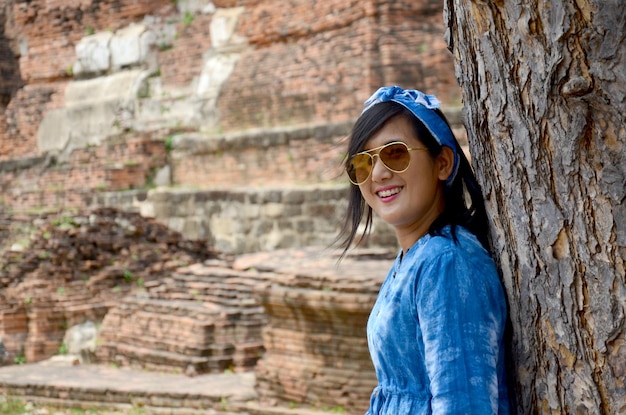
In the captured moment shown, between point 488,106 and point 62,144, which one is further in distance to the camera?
point 62,144

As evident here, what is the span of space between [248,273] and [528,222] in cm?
710

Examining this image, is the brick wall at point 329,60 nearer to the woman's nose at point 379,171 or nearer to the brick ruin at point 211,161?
the brick ruin at point 211,161

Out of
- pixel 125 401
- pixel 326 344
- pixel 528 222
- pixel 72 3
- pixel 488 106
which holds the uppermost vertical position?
pixel 72 3

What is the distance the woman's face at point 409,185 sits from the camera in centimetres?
219

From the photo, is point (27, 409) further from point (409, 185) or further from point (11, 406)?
point (409, 185)

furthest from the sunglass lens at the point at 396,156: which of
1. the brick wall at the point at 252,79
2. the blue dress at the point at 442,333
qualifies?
the brick wall at the point at 252,79

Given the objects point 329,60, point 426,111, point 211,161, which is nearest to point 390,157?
point 426,111

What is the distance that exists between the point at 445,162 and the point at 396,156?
0.38ft

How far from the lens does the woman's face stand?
2.19 metres

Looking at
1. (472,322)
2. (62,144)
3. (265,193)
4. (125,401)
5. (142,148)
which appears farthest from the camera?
(62,144)

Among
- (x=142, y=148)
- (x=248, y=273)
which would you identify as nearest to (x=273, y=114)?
(x=142, y=148)

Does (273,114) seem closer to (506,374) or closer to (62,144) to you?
(62,144)

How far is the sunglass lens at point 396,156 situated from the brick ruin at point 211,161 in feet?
Result: 12.6

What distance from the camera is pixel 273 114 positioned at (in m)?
12.6
